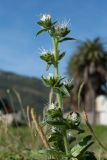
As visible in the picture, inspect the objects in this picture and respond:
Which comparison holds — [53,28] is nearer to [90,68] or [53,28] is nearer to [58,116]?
[58,116]

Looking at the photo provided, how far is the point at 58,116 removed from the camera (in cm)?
281

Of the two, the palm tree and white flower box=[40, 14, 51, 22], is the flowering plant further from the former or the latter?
the palm tree

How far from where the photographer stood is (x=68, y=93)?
282 cm

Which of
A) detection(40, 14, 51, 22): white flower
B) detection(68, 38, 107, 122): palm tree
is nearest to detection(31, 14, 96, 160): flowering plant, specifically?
detection(40, 14, 51, 22): white flower

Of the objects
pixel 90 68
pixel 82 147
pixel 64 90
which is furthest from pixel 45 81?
pixel 90 68

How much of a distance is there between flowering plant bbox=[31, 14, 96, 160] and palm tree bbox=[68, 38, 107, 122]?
42.8 meters

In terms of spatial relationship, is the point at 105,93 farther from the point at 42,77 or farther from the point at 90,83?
the point at 42,77

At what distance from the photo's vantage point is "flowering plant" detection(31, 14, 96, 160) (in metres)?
2.82

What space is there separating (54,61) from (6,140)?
324 centimetres

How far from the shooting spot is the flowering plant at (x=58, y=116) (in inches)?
111

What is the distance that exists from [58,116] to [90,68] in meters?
44.7

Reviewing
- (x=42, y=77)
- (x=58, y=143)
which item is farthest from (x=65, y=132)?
(x=42, y=77)

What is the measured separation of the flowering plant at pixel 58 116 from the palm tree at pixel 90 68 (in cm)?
4281

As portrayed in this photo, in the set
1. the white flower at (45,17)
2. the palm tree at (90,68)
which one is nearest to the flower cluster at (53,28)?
the white flower at (45,17)
